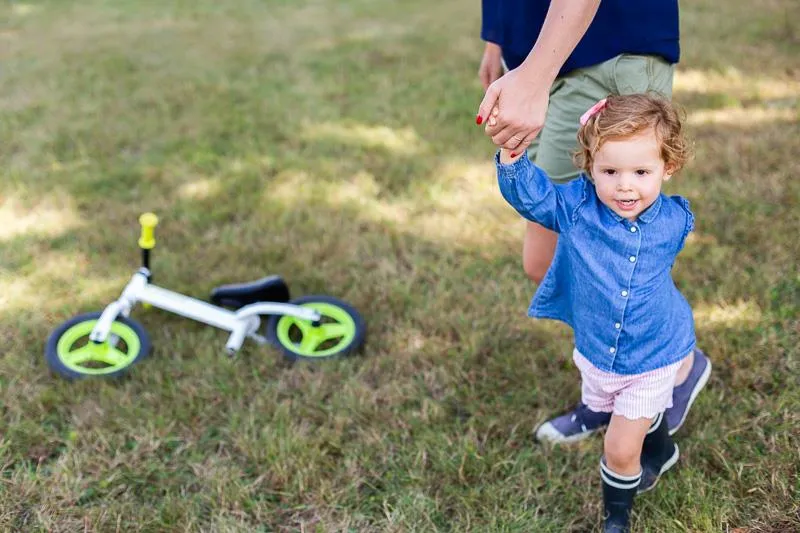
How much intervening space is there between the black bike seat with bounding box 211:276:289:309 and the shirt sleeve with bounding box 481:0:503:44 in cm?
125

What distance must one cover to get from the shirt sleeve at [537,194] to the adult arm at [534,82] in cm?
8

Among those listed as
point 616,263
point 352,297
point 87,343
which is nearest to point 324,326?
point 352,297

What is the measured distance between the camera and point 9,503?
2141 millimetres

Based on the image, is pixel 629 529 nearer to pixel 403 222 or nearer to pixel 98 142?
pixel 403 222

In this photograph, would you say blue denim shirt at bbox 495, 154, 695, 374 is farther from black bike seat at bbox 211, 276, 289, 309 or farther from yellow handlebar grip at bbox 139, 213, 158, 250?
yellow handlebar grip at bbox 139, 213, 158, 250

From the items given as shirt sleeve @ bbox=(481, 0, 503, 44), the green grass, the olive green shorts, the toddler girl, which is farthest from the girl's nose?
the green grass

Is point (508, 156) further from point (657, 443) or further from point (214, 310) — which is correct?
point (214, 310)

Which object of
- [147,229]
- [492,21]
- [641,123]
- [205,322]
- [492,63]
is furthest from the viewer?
[205,322]

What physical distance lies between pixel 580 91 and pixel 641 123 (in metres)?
0.40

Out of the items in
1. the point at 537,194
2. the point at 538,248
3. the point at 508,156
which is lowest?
the point at 538,248

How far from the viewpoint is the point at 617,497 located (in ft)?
6.42

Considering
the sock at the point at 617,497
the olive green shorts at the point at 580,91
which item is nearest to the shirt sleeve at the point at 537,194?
the olive green shorts at the point at 580,91

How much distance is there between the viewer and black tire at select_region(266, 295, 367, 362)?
2758 millimetres

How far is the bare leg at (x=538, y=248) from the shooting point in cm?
227
